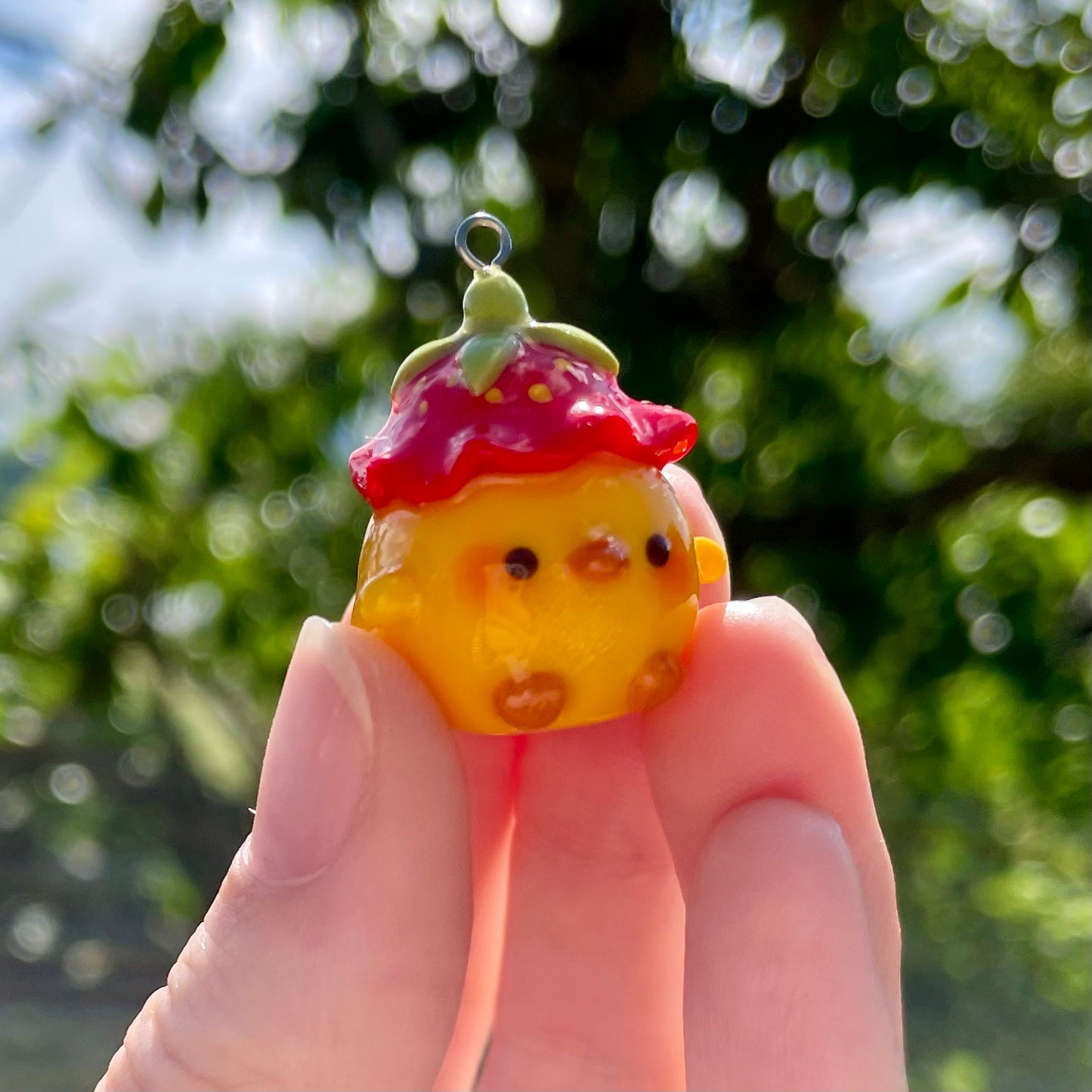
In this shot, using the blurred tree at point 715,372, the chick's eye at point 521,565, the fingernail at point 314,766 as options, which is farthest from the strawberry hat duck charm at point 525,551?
the blurred tree at point 715,372

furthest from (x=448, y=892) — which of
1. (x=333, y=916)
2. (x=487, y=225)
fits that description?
(x=487, y=225)

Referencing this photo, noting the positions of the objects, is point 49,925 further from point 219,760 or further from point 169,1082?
point 169,1082

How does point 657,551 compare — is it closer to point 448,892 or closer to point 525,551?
point 525,551

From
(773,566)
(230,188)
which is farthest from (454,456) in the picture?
(773,566)

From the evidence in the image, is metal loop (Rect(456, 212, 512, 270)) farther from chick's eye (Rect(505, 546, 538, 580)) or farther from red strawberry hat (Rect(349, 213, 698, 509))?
chick's eye (Rect(505, 546, 538, 580))

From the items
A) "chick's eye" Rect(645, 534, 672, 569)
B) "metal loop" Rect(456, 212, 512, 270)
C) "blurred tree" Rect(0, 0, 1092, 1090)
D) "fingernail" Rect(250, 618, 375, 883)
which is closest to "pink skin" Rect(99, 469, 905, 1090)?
"fingernail" Rect(250, 618, 375, 883)

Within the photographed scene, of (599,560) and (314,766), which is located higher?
(599,560)
